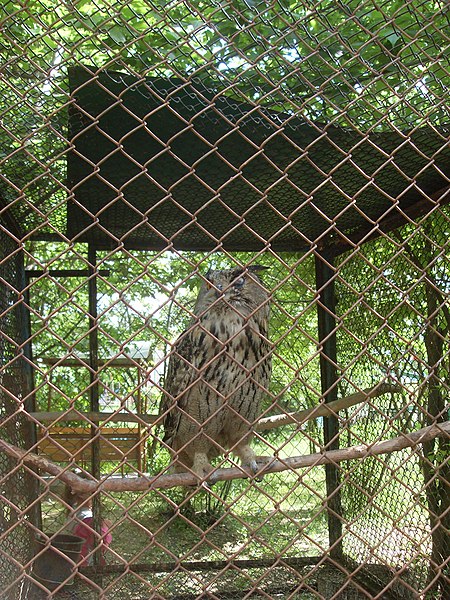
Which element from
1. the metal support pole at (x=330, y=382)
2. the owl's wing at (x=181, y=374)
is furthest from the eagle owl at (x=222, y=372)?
the metal support pole at (x=330, y=382)

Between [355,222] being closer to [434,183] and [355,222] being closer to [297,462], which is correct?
[434,183]

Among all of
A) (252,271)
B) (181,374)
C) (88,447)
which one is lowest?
(88,447)

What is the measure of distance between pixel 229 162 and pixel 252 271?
1033 mm

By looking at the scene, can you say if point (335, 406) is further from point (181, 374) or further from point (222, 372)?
point (181, 374)

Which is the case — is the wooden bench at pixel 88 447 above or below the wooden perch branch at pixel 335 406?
below

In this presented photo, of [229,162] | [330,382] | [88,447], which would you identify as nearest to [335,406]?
[330,382]

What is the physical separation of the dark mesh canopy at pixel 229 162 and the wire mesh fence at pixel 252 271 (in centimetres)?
2

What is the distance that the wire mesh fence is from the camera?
1945 mm

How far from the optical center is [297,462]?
2141mm

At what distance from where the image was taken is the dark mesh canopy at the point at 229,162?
2.30 m

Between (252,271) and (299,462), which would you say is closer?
(299,462)

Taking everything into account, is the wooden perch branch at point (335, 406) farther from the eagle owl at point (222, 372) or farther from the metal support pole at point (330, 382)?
the metal support pole at point (330, 382)

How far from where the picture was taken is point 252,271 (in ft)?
10.9

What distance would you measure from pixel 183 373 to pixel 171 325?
293 cm
